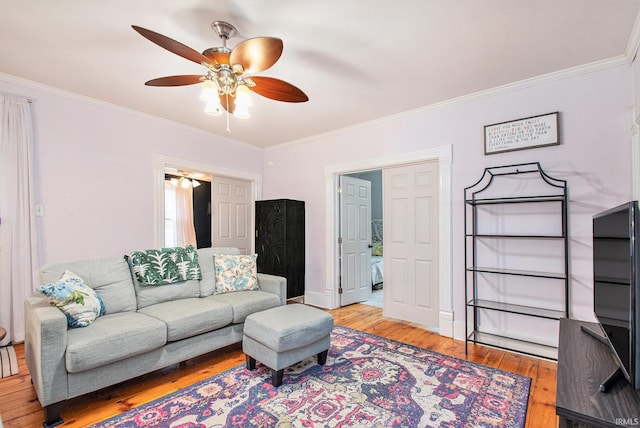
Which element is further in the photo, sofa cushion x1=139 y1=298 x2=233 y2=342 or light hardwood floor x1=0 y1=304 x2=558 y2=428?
sofa cushion x1=139 y1=298 x2=233 y2=342

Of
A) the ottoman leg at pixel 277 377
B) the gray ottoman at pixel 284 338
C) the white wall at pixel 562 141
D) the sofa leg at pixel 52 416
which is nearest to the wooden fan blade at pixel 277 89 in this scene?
the gray ottoman at pixel 284 338

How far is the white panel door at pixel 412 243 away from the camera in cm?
356

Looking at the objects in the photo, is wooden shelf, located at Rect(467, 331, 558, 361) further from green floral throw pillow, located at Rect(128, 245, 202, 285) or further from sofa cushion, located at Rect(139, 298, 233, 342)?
green floral throw pillow, located at Rect(128, 245, 202, 285)

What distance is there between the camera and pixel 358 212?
4.73 meters

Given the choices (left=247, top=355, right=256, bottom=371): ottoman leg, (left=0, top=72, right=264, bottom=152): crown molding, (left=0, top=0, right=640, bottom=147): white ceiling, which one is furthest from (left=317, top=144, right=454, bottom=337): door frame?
(left=0, top=72, right=264, bottom=152): crown molding

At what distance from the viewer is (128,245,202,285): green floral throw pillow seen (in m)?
2.72

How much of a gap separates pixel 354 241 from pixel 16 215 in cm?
383

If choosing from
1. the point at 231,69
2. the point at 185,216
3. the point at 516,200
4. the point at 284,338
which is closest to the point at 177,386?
the point at 284,338

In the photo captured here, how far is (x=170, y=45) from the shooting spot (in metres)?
1.71

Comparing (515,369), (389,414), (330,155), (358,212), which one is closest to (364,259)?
(358,212)

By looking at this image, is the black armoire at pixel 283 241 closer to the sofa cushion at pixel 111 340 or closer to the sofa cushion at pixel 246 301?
the sofa cushion at pixel 246 301

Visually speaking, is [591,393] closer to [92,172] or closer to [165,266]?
[165,266]

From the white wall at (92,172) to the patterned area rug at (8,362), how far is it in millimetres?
814

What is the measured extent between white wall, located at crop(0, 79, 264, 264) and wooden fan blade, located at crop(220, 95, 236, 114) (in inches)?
73.7
